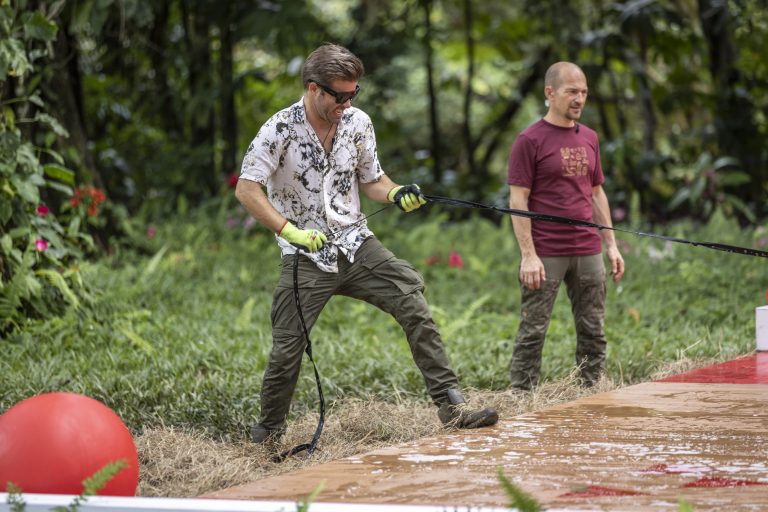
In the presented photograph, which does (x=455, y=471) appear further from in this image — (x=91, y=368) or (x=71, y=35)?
(x=71, y=35)

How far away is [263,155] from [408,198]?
632mm

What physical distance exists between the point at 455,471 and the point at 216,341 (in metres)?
3.69

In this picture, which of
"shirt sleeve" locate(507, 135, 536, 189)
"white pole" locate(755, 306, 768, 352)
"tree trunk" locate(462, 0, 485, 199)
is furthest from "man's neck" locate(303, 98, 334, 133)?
"tree trunk" locate(462, 0, 485, 199)

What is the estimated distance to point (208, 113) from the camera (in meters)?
13.1

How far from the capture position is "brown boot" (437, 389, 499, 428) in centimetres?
443

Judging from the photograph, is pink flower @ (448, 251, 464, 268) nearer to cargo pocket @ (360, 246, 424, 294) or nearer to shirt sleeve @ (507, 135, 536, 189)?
shirt sleeve @ (507, 135, 536, 189)

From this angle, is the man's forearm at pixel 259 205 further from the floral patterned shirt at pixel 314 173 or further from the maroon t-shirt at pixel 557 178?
the maroon t-shirt at pixel 557 178

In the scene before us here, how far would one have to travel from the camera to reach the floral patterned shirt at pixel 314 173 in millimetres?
4598

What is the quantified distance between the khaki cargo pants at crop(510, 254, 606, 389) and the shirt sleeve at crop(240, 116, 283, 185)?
160 centimetres

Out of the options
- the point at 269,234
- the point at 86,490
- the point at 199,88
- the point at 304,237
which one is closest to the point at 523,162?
the point at 304,237

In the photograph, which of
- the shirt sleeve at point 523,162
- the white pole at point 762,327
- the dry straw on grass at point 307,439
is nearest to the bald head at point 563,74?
the shirt sleeve at point 523,162

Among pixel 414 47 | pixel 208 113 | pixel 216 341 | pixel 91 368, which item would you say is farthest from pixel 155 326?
pixel 414 47

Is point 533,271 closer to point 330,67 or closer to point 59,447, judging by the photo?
point 330,67

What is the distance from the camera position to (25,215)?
6.96 meters
